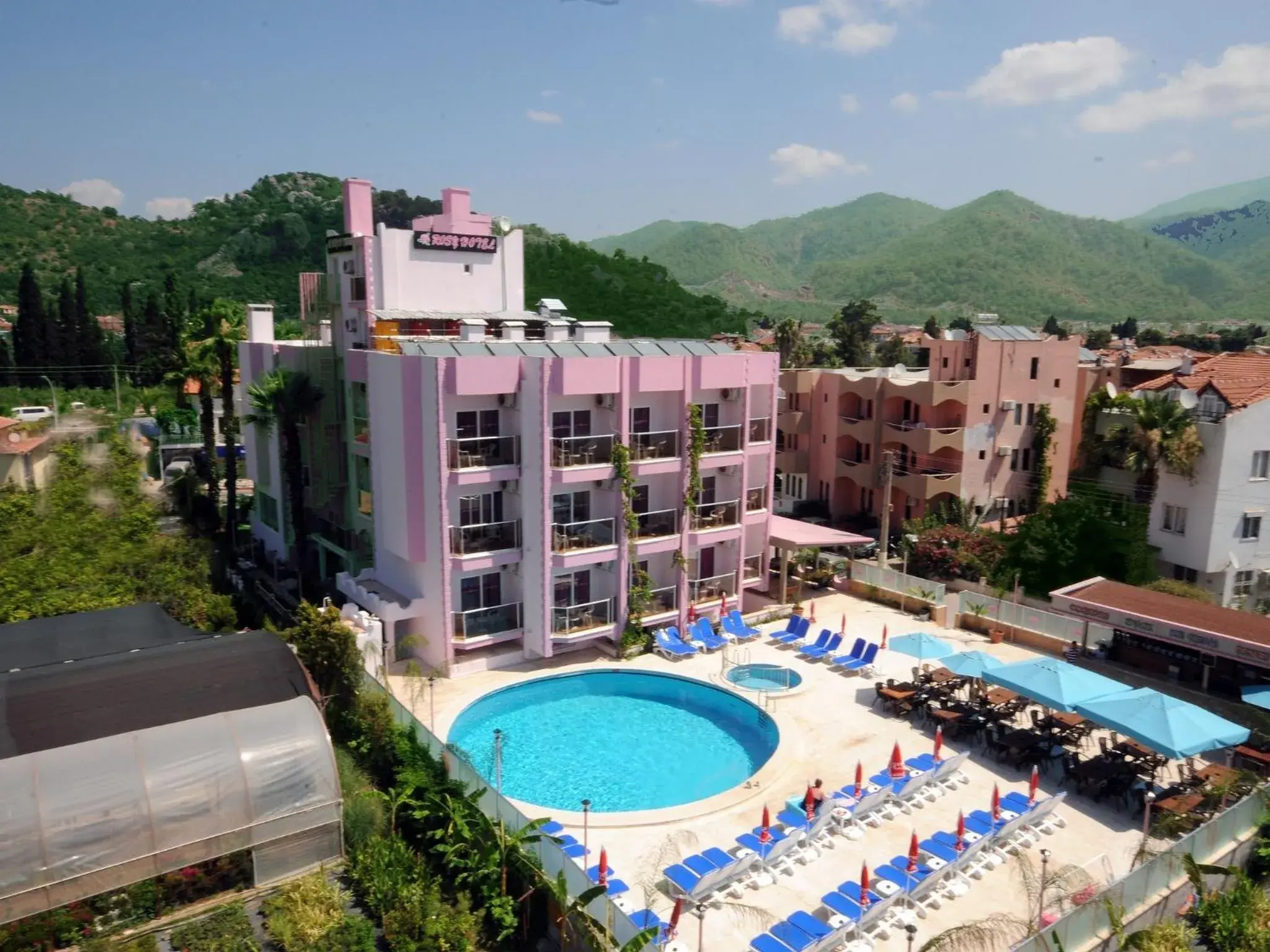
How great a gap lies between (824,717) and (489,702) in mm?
9005

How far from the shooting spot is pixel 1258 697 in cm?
2056

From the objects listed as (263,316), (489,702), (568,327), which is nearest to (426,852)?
(489,702)

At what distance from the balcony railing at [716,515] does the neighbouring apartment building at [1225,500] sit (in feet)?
54.9

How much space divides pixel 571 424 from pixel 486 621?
21.0 ft

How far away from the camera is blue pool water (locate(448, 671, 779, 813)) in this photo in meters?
19.8

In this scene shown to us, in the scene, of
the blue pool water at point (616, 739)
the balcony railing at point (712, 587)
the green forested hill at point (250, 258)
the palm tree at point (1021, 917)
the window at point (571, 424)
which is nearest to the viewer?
the palm tree at point (1021, 917)

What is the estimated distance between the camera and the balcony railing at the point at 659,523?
1102 inches

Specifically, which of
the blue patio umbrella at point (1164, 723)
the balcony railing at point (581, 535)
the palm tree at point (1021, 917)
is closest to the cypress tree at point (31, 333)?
the balcony railing at point (581, 535)

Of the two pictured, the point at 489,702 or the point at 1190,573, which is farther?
the point at 1190,573

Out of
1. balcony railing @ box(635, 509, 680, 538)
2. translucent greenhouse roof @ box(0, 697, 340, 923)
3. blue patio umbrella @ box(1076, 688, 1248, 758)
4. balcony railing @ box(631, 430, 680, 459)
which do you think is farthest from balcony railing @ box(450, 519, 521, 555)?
blue patio umbrella @ box(1076, 688, 1248, 758)

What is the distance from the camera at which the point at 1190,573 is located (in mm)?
32250

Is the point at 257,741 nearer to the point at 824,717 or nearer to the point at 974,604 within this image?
the point at 824,717

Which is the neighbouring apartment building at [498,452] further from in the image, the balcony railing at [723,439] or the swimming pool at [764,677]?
the swimming pool at [764,677]

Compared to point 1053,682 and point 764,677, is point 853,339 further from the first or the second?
point 1053,682
